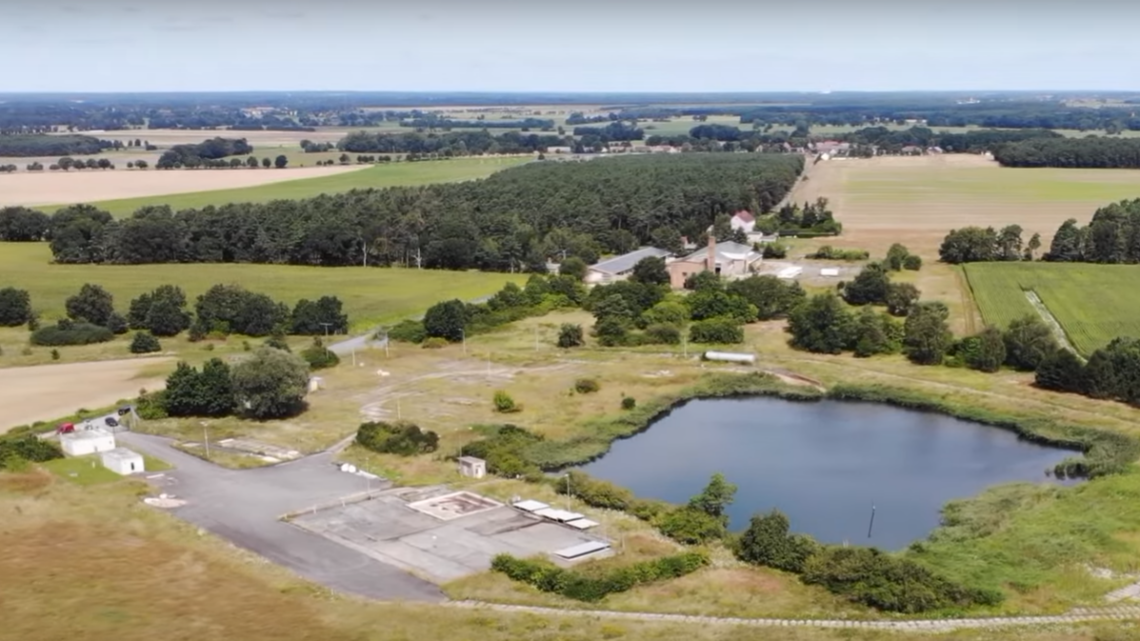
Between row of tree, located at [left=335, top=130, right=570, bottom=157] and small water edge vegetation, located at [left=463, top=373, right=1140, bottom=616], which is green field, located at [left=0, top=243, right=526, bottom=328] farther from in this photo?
row of tree, located at [left=335, top=130, right=570, bottom=157]

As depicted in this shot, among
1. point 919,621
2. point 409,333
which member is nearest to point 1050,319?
point 409,333

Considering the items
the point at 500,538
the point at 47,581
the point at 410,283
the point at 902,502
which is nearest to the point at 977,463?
the point at 902,502

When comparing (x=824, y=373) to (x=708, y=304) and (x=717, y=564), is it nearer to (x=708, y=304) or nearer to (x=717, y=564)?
(x=708, y=304)

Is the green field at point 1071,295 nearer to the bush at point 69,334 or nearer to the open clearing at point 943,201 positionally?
the open clearing at point 943,201

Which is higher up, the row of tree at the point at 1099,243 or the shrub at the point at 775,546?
the row of tree at the point at 1099,243

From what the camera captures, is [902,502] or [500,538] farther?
[902,502]

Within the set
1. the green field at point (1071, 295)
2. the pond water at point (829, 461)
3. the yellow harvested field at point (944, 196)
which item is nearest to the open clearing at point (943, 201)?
the yellow harvested field at point (944, 196)
